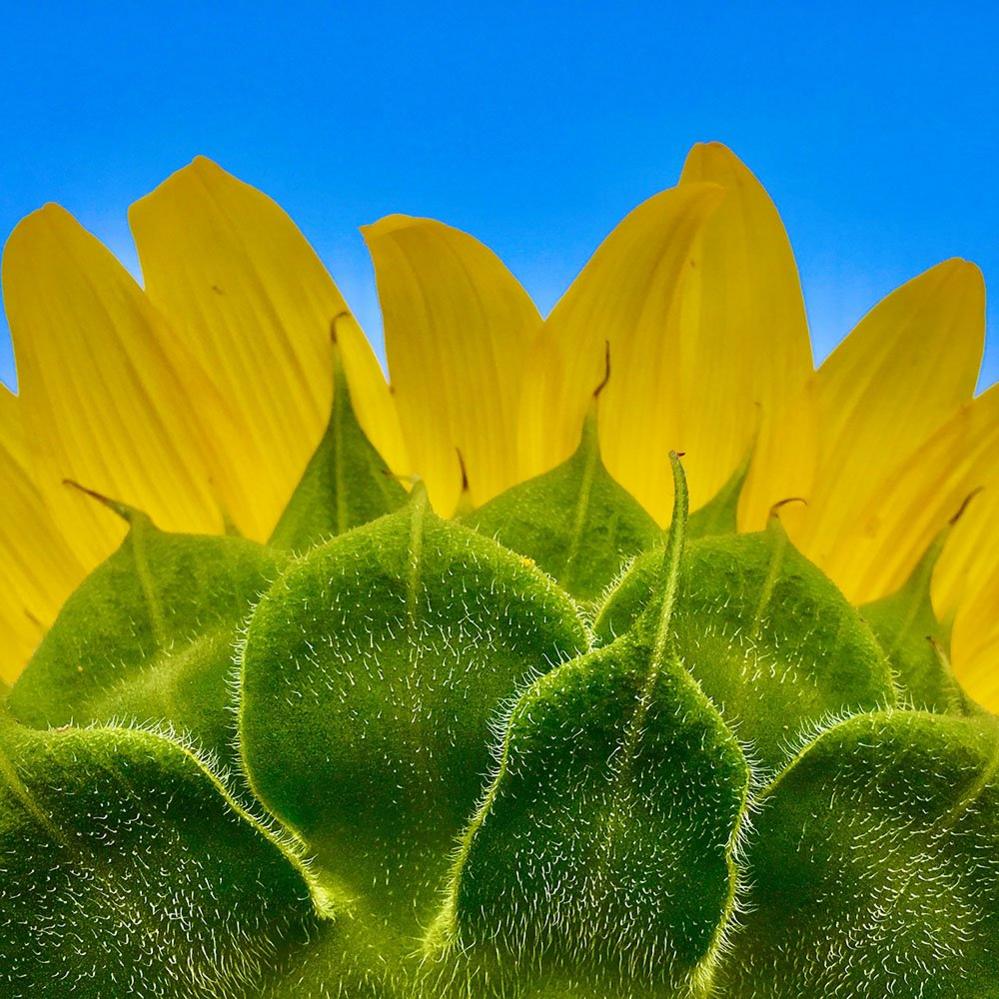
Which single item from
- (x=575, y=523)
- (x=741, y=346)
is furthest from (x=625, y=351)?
(x=575, y=523)

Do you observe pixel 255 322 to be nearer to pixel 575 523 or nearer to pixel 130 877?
pixel 575 523

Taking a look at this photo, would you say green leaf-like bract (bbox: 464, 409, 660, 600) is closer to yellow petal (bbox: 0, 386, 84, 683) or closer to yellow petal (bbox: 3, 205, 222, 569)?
yellow petal (bbox: 3, 205, 222, 569)

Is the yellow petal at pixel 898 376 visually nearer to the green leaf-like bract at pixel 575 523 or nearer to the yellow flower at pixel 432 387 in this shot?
the yellow flower at pixel 432 387

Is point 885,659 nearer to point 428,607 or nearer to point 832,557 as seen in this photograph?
point 832,557

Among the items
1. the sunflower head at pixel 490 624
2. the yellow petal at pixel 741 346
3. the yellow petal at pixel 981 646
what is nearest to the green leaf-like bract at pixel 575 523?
the sunflower head at pixel 490 624

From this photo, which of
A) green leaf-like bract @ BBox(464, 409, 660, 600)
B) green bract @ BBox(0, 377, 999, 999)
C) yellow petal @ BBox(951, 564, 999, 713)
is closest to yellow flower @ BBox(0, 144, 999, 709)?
yellow petal @ BBox(951, 564, 999, 713)

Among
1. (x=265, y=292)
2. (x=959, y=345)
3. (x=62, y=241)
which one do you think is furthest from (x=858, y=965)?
(x=62, y=241)
